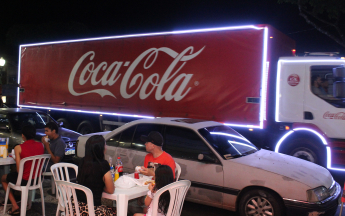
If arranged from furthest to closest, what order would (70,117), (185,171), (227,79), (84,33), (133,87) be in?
(84,33) < (70,117) < (133,87) < (227,79) < (185,171)

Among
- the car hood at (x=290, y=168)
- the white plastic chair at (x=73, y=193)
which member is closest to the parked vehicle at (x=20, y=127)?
the white plastic chair at (x=73, y=193)

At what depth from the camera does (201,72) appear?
7059 millimetres

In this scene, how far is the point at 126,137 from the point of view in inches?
208

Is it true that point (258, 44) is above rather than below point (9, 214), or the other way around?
above

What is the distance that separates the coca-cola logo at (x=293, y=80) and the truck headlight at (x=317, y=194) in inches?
116

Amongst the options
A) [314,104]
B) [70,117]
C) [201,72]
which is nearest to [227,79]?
[201,72]

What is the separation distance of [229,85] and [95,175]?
4365mm

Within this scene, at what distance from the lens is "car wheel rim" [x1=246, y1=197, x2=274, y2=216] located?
3904mm

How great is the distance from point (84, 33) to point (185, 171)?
73.7ft

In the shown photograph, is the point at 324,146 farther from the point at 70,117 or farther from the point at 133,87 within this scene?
the point at 70,117

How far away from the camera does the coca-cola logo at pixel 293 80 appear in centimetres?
637

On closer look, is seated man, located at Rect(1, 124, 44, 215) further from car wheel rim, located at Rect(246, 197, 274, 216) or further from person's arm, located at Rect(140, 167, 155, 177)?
car wheel rim, located at Rect(246, 197, 274, 216)

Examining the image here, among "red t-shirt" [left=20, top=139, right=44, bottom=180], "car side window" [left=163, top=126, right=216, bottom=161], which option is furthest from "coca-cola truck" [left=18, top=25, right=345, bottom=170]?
"red t-shirt" [left=20, top=139, right=44, bottom=180]

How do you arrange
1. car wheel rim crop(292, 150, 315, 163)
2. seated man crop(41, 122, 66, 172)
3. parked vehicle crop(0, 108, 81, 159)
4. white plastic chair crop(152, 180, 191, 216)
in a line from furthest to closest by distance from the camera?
parked vehicle crop(0, 108, 81, 159) → car wheel rim crop(292, 150, 315, 163) → seated man crop(41, 122, 66, 172) → white plastic chair crop(152, 180, 191, 216)
